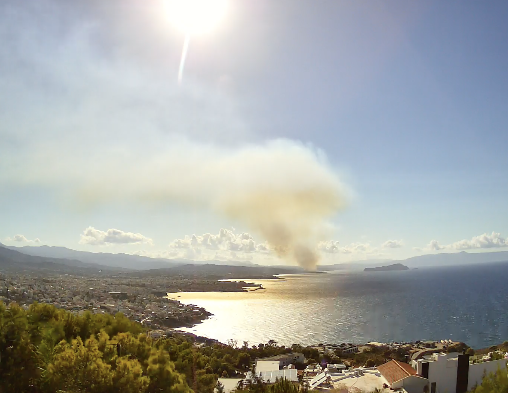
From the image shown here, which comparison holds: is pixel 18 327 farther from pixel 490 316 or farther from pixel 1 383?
pixel 490 316

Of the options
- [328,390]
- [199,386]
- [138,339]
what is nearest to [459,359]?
[328,390]

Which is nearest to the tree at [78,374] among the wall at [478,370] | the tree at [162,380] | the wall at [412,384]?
the tree at [162,380]

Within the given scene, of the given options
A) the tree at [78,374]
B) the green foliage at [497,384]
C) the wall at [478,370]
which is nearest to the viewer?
the tree at [78,374]

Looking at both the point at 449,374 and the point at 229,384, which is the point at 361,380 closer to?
the point at 449,374

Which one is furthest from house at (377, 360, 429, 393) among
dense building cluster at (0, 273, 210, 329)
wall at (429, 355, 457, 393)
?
dense building cluster at (0, 273, 210, 329)

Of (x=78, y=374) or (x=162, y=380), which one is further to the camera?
(x=162, y=380)

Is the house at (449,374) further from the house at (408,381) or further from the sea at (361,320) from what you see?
the sea at (361,320)

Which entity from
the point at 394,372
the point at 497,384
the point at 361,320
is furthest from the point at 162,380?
the point at 361,320

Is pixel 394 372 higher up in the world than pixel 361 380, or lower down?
higher up

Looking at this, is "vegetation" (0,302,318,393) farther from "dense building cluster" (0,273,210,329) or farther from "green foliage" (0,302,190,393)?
"dense building cluster" (0,273,210,329)
